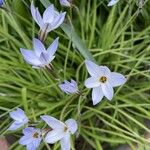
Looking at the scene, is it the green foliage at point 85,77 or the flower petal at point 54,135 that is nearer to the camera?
the flower petal at point 54,135

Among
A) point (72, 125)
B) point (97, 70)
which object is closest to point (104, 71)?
point (97, 70)

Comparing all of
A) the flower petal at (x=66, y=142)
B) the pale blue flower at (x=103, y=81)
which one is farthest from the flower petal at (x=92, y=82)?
the flower petal at (x=66, y=142)

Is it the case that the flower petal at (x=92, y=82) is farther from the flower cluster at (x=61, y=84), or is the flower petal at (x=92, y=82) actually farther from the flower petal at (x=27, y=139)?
the flower petal at (x=27, y=139)

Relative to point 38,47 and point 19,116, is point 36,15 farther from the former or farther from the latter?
point 19,116

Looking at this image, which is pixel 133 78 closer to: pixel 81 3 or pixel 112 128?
pixel 112 128

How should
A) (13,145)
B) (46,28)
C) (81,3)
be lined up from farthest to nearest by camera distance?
(81,3), (13,145), (46,28)

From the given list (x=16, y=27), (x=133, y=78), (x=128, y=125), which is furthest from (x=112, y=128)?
(x=16, y=27)

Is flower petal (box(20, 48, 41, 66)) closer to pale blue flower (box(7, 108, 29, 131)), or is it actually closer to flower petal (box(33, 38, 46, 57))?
flower petal (box(33, 38, 46, 57))
